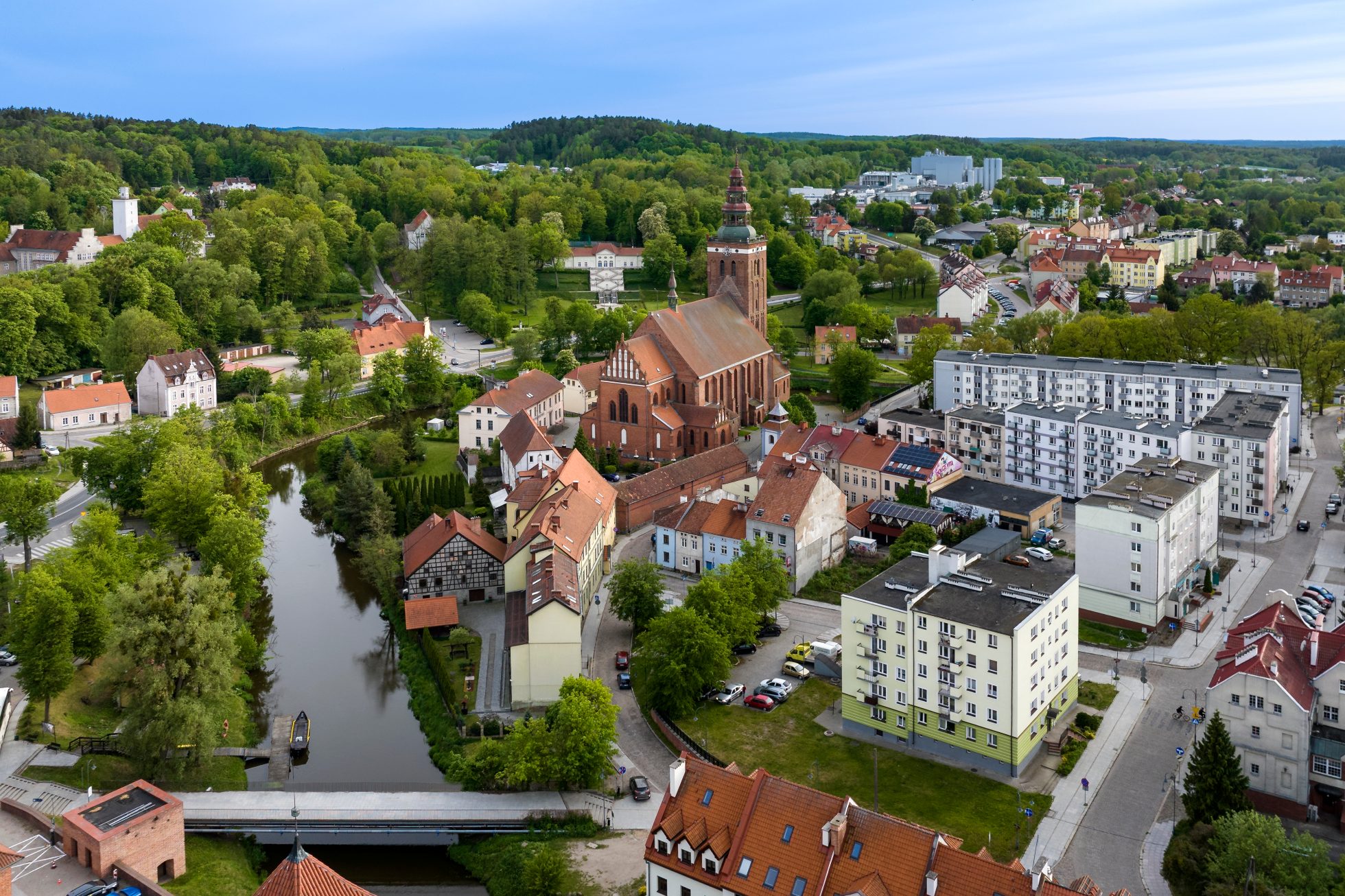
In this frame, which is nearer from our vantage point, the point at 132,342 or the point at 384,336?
the point at 132,342

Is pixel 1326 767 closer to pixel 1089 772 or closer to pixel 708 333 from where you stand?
pixel 1089 772

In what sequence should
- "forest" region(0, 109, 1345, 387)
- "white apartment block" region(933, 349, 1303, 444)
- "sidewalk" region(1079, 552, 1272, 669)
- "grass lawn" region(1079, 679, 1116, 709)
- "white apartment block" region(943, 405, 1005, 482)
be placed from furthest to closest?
"forest" region(0, 109, 1345, 387)
"white apartment block" region(933, 349, 1303, 444)
"white apartment block" region(943, 405, 1005, 482)
"sidewalk" region(1079, 552, 1272, 669)
"grass lawn" region(1079, 679, 1116, 709)

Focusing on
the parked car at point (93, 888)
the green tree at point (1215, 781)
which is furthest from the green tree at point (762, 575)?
the parked car at point (93, 888)

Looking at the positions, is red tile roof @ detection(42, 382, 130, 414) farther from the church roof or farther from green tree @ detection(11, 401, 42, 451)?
the church roof

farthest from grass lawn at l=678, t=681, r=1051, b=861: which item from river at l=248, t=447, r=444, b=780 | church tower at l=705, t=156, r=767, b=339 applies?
church tower at l=705, t=156, r=767, b=339

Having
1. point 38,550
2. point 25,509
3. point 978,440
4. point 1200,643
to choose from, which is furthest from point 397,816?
point 978,440

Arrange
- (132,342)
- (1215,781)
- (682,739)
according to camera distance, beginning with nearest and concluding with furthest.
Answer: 1. (1215,781)
2. (682,739)
3. (132,342)

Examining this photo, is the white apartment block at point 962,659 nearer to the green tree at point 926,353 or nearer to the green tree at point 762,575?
the green tree at point 762,575
